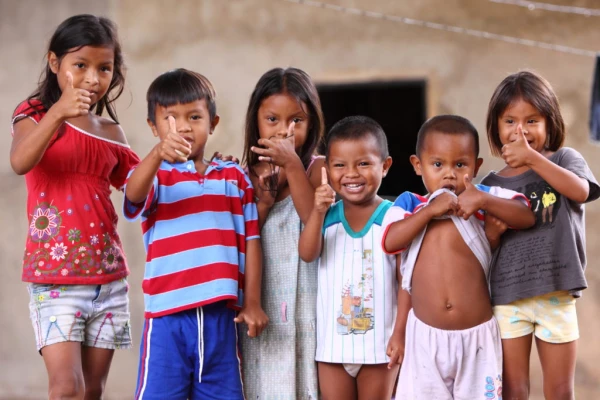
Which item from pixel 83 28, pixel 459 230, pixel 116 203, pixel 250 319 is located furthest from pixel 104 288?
pixel 116 203

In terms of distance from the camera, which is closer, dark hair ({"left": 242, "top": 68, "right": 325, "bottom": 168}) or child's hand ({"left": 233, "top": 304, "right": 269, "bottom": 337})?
child's hand ({"left": 233, "top": 304, "right": 269, "bottom": 337})

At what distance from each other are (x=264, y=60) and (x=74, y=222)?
2.46 m

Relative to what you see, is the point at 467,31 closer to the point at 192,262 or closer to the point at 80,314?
the point at 192,262

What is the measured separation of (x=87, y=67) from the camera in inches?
94.7

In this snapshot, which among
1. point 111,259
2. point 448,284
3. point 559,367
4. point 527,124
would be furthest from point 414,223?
point 111,259

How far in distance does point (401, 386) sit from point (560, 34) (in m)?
2.83

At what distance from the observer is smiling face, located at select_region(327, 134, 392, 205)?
2.38 m

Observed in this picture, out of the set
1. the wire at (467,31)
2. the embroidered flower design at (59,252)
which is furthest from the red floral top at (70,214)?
the wire at (467,31)

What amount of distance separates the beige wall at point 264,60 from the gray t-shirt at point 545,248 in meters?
1.99

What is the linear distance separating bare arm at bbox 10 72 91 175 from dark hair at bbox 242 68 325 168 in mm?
598

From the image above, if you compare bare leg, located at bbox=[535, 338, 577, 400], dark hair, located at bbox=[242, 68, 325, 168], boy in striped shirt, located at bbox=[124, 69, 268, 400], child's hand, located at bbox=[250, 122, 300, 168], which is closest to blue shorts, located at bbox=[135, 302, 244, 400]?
boy in striped shirt, located at bbox=[124, 69, 268, 400]

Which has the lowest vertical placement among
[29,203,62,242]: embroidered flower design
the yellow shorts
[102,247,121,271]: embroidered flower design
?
the yellow shorts

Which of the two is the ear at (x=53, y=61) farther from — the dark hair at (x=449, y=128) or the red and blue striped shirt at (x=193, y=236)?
the dark hair at (x=449, y=128)

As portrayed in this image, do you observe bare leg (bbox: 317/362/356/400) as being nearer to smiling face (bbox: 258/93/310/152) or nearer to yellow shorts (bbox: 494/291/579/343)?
yellow shorts (bbox: 494/291/579/343)
